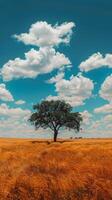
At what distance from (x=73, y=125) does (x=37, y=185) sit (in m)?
79.9

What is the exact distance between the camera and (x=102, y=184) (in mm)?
11461

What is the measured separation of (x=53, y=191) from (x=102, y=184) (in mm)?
1621

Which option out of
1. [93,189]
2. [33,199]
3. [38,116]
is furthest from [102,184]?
[38,116]

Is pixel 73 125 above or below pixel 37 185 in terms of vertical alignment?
above

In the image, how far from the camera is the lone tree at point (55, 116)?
89.7 metres

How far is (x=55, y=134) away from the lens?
303 feet

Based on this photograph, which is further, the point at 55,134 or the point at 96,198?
the point at 55,134

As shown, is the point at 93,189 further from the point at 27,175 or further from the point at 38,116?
the point at 38,116

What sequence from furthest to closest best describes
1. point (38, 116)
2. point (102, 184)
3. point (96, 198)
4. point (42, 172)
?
point (38, 116) < point (42, 172) < point (102, 184) < point (96, 198)

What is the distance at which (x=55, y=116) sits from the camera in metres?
88.9

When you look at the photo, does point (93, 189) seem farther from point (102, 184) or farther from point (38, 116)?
point (38, 116)

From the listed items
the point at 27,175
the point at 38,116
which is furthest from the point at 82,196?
the point at 38,116

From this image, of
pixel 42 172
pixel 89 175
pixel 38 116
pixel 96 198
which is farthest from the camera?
pixel 38 116

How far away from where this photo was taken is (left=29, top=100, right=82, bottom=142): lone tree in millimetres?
89688
